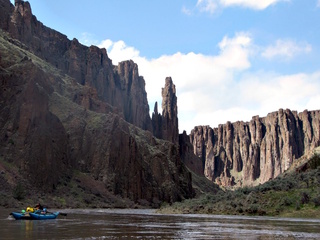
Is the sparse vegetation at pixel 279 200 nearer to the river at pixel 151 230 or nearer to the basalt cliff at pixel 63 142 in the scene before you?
the river at pixel 151 230

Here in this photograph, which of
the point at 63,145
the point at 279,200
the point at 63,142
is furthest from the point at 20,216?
the point at 63,142

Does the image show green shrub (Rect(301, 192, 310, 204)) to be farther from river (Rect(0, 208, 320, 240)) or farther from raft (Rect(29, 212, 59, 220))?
raft (Rect(29, 212, 59, 220))

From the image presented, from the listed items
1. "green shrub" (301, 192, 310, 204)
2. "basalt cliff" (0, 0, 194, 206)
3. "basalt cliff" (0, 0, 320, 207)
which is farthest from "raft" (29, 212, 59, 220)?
"basalt cliff" (0, 0, 194, 206)

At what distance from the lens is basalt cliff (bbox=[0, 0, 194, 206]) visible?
96.1 meters

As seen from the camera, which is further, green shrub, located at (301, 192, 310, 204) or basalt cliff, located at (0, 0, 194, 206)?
basalt cliff, located at (0, 0, 194, 206)

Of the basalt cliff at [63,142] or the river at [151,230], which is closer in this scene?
the river at [151,230]

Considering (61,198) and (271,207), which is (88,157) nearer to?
(61,198)

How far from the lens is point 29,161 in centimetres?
9388

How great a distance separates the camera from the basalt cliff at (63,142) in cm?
9606

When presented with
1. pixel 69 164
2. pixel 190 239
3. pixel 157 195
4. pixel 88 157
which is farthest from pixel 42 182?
pixel 190 239

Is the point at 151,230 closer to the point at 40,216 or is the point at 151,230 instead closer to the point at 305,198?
the point at 40,216

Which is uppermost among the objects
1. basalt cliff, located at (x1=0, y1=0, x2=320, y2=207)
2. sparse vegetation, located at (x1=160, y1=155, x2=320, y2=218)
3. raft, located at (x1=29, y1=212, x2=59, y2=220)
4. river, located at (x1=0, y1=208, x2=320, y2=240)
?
basalt cliff, located at (x1=0, y1=0, x2=320, y2=207)

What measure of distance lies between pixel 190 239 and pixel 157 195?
10293cm

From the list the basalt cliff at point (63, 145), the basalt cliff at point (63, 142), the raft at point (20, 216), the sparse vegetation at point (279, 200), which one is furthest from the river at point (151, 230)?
the basalt cliff at point (63, 142)
